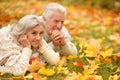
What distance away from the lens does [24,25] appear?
5.05 m

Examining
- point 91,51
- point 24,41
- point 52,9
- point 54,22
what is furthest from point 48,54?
point 91,51

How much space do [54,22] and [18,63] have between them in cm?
98

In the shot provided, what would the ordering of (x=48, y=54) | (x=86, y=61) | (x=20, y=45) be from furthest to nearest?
(x=86, y=61) < (x=48, y=54) < (x=20, y=45)

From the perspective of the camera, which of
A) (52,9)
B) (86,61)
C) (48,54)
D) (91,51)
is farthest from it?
(91,51)

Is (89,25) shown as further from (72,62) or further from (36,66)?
(36,66)

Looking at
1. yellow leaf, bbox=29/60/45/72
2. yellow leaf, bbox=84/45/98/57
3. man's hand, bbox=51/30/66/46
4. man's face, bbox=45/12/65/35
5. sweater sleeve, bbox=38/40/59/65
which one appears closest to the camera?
yellow leaf, bbox=29/60/45/72

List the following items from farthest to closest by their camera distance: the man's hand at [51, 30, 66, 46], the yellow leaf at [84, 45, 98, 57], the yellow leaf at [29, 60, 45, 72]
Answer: the yellow leaf at [84, 45, 98, 57]
the man's hand at [51, 30, 66, 46]
the yellow leaf at [29, 60, 45, 72]

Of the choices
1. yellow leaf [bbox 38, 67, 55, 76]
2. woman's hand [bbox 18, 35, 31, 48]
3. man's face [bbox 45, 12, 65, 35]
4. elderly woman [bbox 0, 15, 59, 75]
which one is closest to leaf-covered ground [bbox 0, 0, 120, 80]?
yellow leaf [bbox 38, 67, 55, 76]

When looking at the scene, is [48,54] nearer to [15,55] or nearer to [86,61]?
[15,55]

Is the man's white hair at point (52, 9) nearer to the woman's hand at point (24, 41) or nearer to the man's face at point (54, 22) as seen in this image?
the man's face at point (54, 22)

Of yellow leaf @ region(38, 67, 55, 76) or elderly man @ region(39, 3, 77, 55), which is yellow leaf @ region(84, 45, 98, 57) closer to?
elderly man @ region(39, 3, 77, 55)

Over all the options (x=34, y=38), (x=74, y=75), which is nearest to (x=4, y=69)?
(x=34, y=38)

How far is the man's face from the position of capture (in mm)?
5555

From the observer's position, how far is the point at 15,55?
503 centimetres
